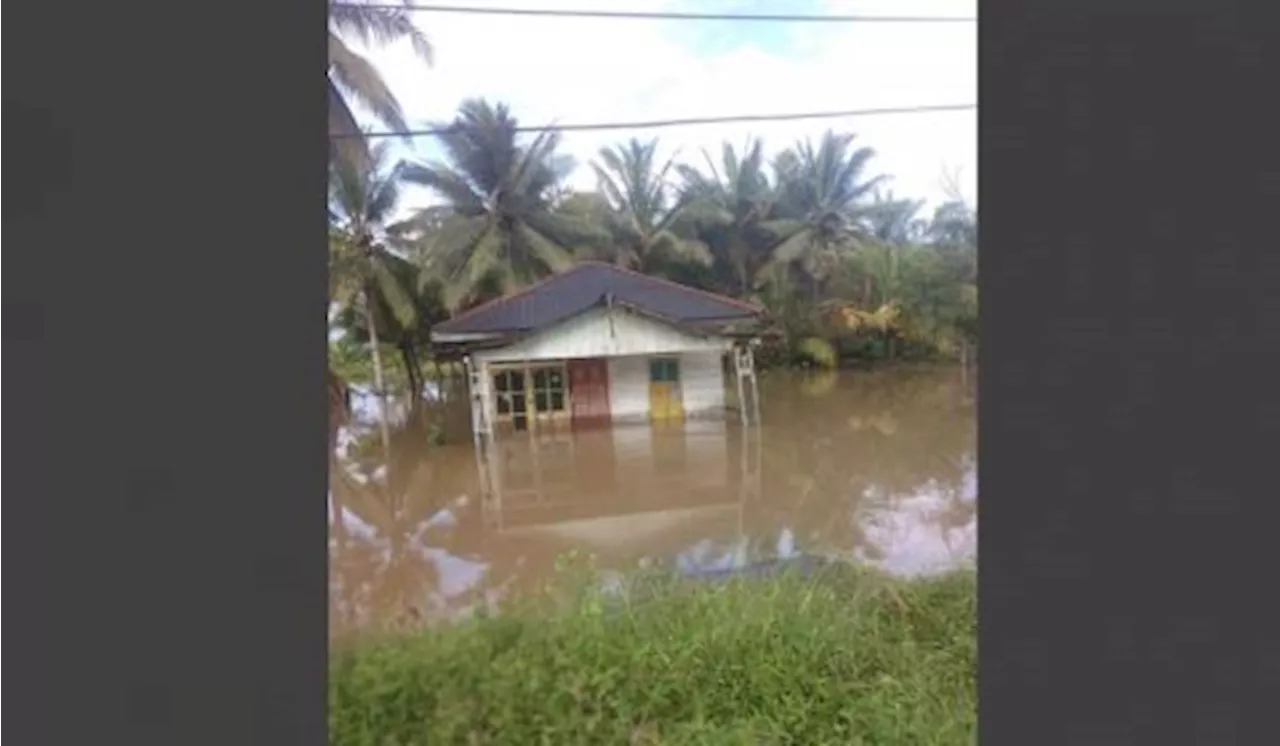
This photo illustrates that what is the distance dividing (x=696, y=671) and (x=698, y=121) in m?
0.76

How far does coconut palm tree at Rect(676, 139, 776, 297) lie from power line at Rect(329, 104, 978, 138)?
0.04 meters

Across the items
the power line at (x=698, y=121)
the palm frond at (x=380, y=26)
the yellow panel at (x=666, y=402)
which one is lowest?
the yellow panel at (x=666, y=402)

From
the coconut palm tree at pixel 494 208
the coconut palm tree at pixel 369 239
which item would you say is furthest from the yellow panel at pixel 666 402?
the coconut palm tree at pixel 369 239

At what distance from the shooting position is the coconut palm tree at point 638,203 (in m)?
1.41

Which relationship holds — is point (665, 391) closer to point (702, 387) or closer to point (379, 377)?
point (702, 387)

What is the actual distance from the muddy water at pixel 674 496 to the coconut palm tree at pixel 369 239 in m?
0.14

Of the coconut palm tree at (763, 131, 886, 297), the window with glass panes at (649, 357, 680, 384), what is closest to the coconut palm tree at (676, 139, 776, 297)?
the coconut palm tree at (763, 131, 886, 297)

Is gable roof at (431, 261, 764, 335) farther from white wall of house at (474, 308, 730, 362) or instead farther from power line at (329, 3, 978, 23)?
power line at (329, 3, 978, 23)

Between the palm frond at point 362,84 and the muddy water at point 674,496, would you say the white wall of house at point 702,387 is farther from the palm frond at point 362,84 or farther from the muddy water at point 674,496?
the palm frond at point 362,84

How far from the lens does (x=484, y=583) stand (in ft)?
4.59

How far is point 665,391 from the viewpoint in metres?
1.49

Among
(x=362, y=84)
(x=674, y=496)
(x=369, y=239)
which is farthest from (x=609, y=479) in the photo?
(x=362, y=84)

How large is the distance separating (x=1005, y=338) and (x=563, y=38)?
2.31ft
